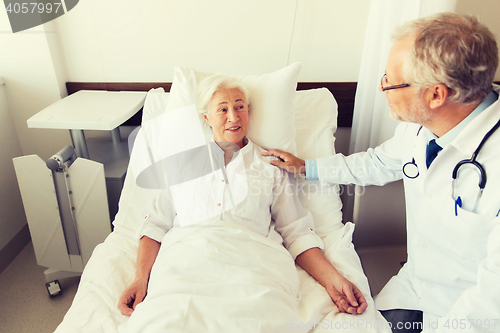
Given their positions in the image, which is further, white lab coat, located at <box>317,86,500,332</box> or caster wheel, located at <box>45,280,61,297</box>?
caster wheel, located at <box>45,280,61,297</box>

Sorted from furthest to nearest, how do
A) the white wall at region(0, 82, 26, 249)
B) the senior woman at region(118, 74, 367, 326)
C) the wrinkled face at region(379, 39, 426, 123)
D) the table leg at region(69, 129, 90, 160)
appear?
the white wall at region(0, 82, 26, 249)
the table leg at region(69, 129, 90, 160)
the senior woman at region(118, 74, 367, 326)
the wrinkled face at region(379, 39, 426, 123)

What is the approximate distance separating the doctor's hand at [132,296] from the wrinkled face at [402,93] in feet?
3.29

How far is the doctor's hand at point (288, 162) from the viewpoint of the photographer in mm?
1471

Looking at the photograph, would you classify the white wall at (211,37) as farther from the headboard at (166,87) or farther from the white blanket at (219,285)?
the white blanket at (219,285)

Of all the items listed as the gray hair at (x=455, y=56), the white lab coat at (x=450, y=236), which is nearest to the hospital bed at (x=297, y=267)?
the white lab coat at (x=450, y=236)

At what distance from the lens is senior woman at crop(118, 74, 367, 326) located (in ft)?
4.06

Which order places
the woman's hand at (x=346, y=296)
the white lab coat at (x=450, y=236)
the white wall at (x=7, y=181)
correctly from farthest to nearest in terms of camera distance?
the white wall at (x=7, y=181)
the woman's hand at (x=346, y=296)
the white lab coat at (x=450, y=236)

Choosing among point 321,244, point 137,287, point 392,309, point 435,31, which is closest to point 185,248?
point 137,287

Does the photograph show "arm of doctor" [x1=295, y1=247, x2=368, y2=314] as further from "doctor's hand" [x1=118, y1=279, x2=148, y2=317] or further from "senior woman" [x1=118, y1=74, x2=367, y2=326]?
"doctor's hand" [x1=118, y1=279, x2=148, y2=317]

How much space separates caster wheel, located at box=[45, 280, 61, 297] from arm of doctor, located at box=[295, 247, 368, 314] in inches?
51.4

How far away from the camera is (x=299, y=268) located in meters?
1.31

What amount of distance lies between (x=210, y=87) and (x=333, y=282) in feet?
2.93

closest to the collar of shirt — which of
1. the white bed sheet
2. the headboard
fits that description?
the white bed sheet

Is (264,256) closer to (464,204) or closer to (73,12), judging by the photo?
(464,204)
